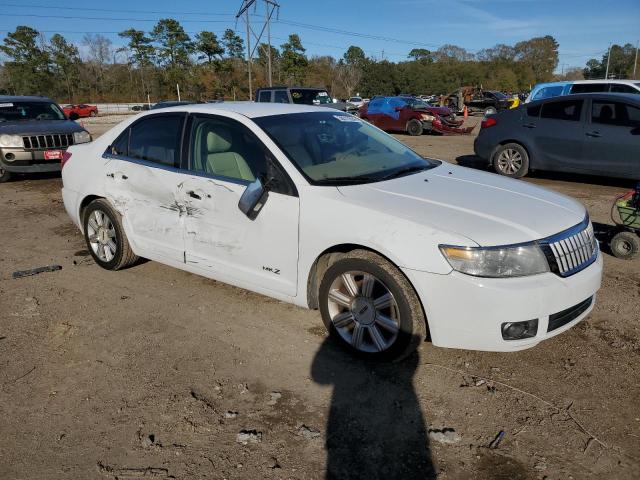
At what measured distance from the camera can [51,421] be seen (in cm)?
283

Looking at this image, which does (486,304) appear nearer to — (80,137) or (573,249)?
(573,249)

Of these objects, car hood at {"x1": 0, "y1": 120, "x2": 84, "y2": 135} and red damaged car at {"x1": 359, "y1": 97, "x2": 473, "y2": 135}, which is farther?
red damaged car at {"x1": 359, "y1": 97, "x2": 473, "y2": 135}

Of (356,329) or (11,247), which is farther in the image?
(11,247)

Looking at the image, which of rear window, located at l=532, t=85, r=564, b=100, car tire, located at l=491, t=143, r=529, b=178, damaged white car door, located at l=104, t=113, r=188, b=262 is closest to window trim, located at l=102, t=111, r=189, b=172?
damaged white car door, located at l=104, t=113, r=188, b=262

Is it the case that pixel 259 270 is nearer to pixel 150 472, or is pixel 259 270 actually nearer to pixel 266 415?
pixel 266 415

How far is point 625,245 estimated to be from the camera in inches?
204

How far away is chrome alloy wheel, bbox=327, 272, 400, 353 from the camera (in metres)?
3.14

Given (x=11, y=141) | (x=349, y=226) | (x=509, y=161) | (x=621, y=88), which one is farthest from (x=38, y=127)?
(x=621, y=88)

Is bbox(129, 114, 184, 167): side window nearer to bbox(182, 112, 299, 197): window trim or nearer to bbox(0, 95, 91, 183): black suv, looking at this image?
bbox(182, 112, 299, 197): window trim

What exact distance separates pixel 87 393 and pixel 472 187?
9.37 feet

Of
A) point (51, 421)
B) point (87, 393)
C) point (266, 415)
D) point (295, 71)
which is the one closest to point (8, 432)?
point (51, 421)

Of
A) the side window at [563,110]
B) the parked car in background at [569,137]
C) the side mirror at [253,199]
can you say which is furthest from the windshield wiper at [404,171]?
the side window at [563,110]

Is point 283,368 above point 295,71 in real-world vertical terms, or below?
below

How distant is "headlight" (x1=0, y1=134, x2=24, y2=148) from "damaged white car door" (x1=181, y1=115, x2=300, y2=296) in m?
7.49
